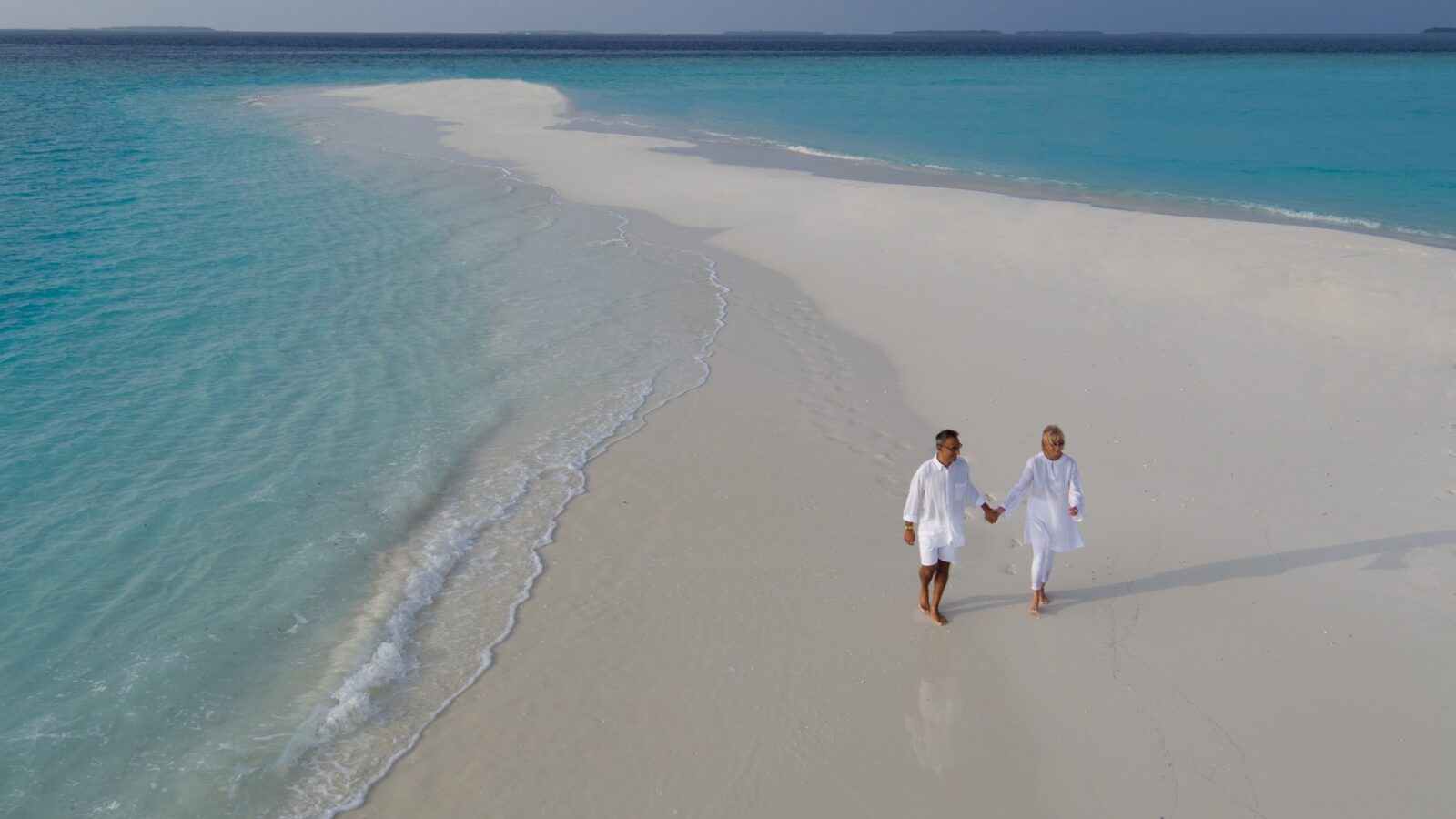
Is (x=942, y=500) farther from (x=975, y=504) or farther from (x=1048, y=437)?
(x=1048, y=437)

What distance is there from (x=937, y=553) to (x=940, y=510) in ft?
0.95

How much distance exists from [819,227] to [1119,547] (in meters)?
11.2

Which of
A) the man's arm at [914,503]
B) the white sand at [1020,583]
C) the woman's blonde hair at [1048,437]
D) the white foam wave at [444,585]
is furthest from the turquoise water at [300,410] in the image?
the woman's blonde hair at [1048,437]

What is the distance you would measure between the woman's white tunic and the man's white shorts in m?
0.49

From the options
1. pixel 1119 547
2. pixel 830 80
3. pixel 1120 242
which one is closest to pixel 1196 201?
pixel 1120 242

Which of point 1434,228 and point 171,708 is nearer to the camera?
point 171,708

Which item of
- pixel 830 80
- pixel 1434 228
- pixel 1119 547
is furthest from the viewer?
pixel 830 80

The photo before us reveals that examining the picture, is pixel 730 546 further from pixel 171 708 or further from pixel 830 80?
pixel 830 80

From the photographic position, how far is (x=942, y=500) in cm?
638

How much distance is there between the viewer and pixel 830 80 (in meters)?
60.8

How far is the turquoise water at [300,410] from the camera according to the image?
581 cm

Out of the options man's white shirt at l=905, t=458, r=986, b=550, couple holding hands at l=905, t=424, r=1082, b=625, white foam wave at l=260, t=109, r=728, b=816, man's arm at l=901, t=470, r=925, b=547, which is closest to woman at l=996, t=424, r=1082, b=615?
couple holding hands at l=905, t=424, r=1082, b=625

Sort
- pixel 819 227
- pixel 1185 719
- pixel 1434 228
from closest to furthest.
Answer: pixel 1185 719, pixel 819 227, pixel 1434 228

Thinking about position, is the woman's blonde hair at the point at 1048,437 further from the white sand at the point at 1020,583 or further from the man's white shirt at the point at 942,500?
the white sand at the point at 1020,583
